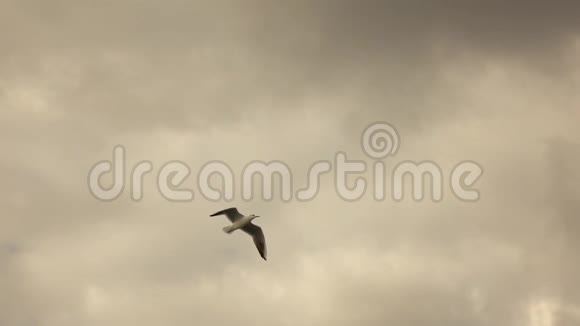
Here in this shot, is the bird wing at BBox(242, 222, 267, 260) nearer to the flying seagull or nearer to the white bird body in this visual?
the flying seagull

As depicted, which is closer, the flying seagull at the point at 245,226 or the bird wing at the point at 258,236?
the flying seagull at the point at 245,226

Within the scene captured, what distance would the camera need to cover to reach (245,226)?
67688mm

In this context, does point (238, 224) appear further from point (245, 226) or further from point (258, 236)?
point (258, 236)

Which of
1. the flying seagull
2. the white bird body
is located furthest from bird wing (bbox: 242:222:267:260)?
the white bird body

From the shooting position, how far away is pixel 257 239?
6881 centimetres

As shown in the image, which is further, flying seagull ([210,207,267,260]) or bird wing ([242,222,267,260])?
bird wing ([242,222,267,260])

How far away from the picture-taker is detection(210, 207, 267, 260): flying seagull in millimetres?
65625

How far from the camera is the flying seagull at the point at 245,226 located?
2584 inches

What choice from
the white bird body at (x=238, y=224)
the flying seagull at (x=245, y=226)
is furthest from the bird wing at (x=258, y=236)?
the white bird body at (x=238, y=224)

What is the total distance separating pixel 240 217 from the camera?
67.0 m

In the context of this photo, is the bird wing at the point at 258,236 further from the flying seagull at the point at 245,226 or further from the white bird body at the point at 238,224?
the white bird body at the point at 238,224

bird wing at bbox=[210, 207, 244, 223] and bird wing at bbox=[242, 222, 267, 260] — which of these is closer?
bird wing at bbox=[210, 207, 244, 223]

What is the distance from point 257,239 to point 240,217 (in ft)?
11.5

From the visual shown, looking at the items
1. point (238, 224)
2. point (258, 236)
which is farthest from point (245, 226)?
point (258, 236)
